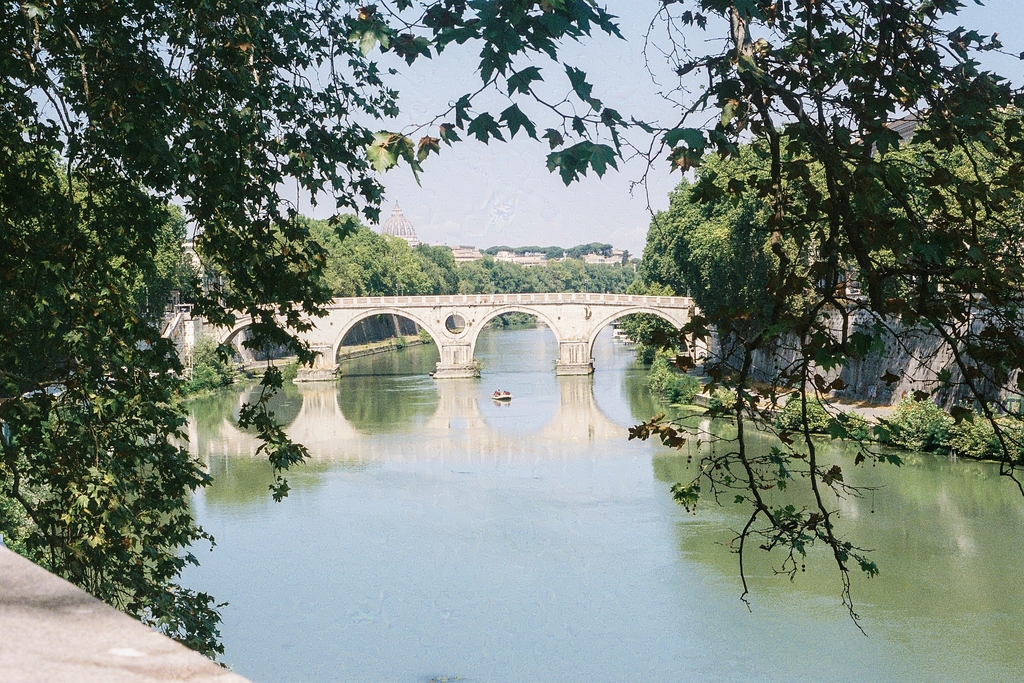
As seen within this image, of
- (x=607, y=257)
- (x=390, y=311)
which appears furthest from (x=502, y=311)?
(x=607, y=257)

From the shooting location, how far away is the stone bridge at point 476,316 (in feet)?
Result: 150

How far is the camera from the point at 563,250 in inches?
7156

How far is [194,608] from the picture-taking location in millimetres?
6352

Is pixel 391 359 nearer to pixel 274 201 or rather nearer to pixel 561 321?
pixel 561 321

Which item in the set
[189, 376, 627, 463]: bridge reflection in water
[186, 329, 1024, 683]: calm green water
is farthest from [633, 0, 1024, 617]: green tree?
[189, 376, 627, 463]: bridge reflection in water

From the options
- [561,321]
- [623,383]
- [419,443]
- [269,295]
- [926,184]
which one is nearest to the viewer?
[926,184]

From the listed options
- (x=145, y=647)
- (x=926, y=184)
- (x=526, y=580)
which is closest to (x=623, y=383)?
(x=526, y=580)

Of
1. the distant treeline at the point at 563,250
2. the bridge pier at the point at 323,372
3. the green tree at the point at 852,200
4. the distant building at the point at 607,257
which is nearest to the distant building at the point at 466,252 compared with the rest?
the distant treeline at the point at 563,250

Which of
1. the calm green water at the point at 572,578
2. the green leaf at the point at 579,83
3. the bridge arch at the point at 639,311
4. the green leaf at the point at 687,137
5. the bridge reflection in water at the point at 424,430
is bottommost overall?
the calm green water at the point at 572,578

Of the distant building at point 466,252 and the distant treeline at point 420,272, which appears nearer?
the distant treeline at point 420,272

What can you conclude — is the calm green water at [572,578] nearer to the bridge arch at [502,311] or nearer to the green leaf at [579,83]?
the green leaf at [579,83]

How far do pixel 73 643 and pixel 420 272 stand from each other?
70.4m

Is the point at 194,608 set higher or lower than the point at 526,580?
higher

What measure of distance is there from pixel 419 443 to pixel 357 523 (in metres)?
8.80
